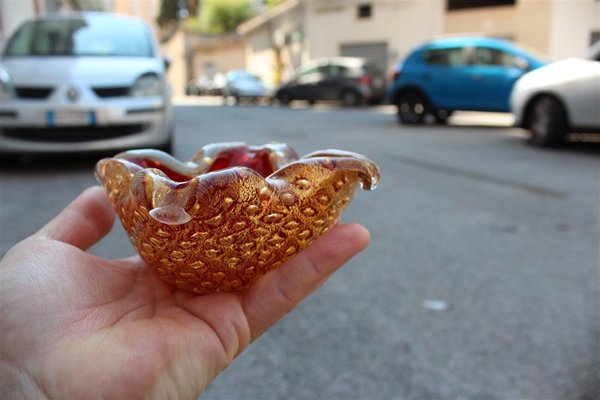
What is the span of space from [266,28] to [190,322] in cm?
3216

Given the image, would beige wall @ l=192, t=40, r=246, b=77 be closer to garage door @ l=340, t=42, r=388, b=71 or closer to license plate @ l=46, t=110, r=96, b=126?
garage door @ l=340, t=42, r=388, b=71

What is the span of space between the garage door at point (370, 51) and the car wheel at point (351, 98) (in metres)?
6.27

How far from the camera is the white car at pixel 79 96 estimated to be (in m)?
4.71

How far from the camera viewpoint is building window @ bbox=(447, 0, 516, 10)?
1969 centimetres

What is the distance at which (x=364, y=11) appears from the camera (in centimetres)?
2309

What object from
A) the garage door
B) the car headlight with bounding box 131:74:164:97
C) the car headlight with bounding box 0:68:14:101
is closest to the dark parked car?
the garage door

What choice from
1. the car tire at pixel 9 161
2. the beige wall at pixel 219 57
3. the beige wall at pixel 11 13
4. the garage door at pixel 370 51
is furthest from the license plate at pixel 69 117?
the beige wall at pixel 219 57

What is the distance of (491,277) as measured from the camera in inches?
109

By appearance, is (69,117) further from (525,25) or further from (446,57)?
(525,25)

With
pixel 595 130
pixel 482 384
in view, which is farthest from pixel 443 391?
pixel 595 130

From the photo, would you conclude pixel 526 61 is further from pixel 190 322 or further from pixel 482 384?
pixel 190 322

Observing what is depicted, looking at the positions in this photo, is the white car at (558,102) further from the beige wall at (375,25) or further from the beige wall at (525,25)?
the beige wall at (375,25)

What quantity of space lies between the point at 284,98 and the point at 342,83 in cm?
256

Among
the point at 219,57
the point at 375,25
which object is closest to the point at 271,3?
the point at 219,57
